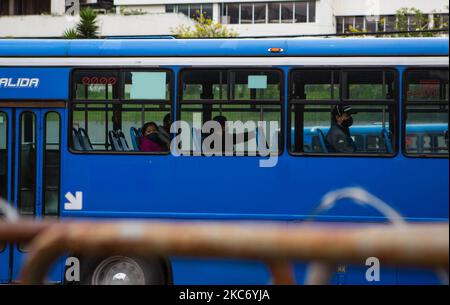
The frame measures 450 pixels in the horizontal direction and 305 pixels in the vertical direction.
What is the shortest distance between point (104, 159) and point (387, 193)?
3188 mm

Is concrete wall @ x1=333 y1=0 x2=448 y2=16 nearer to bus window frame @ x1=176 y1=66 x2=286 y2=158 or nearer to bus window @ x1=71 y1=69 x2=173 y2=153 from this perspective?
bus window frame @ x1=176 y1=66 x2=286 y2=158

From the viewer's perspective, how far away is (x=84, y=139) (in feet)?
24.5

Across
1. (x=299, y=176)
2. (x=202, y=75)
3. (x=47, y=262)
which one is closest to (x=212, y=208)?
(x=299, y=176)

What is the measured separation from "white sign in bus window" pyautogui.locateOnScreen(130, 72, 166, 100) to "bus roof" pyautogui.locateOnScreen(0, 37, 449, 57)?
258 mm

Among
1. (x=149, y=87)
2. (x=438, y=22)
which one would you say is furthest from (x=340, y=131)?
(x=438, y=22)

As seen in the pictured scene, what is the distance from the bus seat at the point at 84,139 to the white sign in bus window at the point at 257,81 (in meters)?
1.97

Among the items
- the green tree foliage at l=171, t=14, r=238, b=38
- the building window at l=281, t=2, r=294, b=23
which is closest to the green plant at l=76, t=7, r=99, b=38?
the green tree foliage at l=171, t=14, r=238, b=38

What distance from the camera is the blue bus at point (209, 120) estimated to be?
277 inches

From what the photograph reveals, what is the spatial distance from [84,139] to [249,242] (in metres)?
5.97

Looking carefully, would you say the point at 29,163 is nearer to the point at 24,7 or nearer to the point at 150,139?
the point at 150,139

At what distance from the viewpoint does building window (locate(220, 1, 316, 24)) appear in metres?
40.8

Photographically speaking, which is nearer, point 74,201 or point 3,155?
point 74,201

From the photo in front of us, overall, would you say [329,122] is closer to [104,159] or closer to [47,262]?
[104,159]

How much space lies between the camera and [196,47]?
24.3 ft
